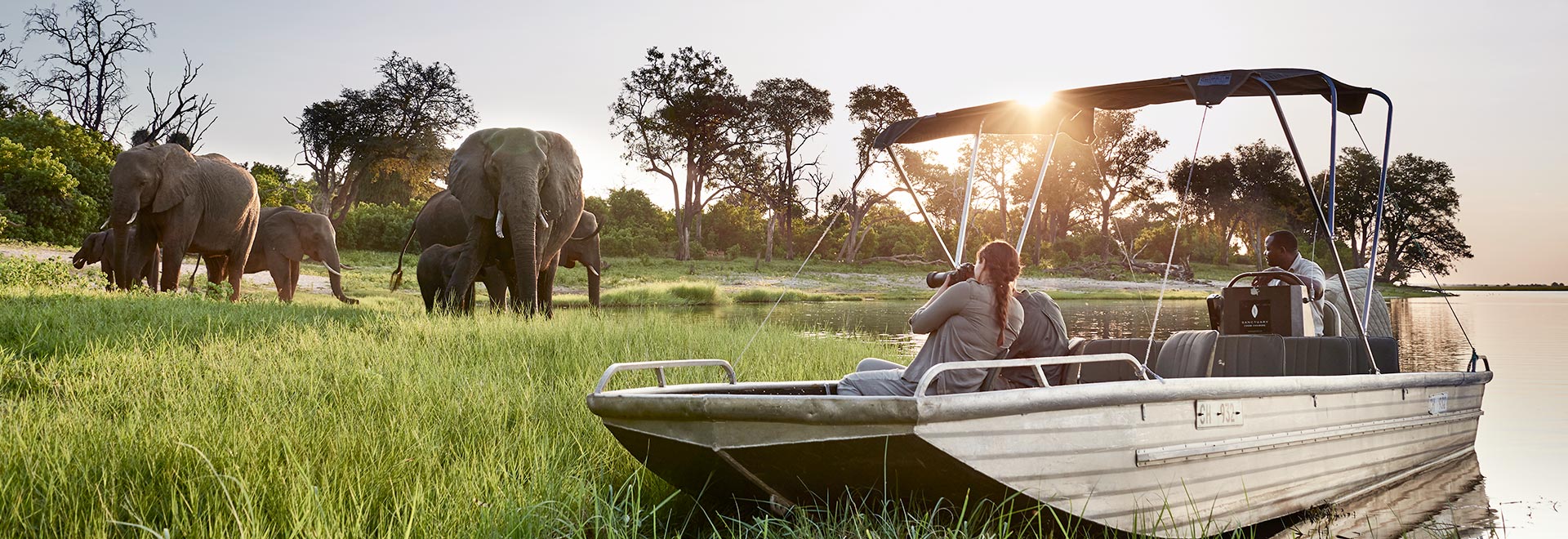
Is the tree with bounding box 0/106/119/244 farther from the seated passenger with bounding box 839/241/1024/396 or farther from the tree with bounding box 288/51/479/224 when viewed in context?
the seated passenger with bounding box 839/241/1024/396

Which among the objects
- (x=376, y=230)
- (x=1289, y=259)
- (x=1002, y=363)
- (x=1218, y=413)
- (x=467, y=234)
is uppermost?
(x=376, y=230)

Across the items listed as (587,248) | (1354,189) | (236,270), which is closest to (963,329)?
(587,248)

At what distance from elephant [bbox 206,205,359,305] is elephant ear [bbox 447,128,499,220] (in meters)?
8.04

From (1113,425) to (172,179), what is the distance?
15.3 metres

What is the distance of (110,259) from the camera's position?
794 inches

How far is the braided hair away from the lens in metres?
5.27

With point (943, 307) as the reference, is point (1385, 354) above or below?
below

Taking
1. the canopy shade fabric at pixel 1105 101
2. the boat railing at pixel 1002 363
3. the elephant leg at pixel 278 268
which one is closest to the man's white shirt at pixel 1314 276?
the canopy shade fabric at pixel 1105 101

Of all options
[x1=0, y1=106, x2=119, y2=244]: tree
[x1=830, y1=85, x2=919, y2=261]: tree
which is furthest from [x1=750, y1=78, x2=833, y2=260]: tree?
[x1=0, y1=106, x2=119, y2=244]: tree

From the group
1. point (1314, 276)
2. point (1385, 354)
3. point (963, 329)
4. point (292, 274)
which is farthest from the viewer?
A: point (292, 274)

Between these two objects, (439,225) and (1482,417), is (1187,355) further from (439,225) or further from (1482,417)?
(439,225)

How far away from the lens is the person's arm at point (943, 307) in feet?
17.3

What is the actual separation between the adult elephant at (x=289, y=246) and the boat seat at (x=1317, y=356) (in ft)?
56.8

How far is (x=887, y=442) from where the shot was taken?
14.0 feet
